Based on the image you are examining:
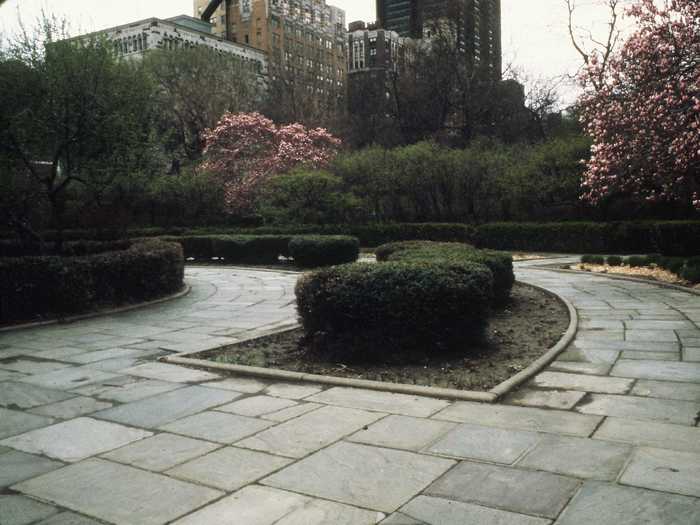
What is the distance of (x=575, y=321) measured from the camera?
768cm

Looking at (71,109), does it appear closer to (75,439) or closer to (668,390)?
(75,439)

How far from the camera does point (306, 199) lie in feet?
78.0

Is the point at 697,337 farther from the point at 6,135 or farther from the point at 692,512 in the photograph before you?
the point at 6,135

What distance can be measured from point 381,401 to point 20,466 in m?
2.38

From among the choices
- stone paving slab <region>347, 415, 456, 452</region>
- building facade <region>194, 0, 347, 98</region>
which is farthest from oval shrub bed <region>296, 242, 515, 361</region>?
building facade <region>194, 0, 347, 98</region>

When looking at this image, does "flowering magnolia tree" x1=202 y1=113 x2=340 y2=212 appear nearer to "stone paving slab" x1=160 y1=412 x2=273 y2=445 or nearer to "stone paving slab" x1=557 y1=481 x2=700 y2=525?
"stone paving slab" x1=160 y1=412 x2=273 y2=445

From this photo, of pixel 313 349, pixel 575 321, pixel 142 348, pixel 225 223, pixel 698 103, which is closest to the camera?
pixel 313 349

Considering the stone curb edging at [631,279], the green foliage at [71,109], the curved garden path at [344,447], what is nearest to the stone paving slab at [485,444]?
the curved garden path at [344,447]

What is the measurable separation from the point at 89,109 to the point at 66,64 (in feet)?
3.17

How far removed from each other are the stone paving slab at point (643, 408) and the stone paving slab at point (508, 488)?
129cm

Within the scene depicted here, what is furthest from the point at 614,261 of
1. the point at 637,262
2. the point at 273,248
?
the point at 273,248

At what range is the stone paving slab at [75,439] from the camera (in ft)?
12.0

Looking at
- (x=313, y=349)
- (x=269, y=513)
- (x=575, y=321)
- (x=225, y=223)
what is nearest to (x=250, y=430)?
(x=269, y=513)

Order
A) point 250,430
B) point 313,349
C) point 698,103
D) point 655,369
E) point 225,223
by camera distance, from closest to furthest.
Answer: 1. point 250,430
2. point 655,369
3. point 313,349
4. point 698,103
5. point 225,223
